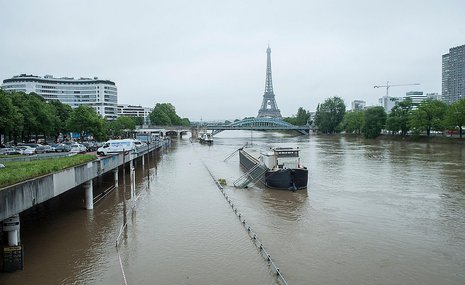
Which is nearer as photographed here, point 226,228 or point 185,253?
point 185,253

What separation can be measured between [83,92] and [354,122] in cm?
12064

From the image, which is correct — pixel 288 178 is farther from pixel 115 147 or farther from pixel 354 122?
pixel 354 122

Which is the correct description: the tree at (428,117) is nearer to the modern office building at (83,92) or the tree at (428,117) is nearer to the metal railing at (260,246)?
the metal railing at (260,246)

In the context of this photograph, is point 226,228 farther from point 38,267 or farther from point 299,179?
point 299,179

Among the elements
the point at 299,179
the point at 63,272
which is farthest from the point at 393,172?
the point at 63,272

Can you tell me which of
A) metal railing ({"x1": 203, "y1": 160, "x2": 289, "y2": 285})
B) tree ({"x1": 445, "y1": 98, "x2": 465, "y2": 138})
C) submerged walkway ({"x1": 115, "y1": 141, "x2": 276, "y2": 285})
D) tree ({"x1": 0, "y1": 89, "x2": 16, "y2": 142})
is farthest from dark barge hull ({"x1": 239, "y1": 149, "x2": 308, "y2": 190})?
tree ({"x1": 445, "y1": 98, "x2": 465, "y2": 138})

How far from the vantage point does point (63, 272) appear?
14641mm

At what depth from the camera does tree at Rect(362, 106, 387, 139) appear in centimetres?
10056

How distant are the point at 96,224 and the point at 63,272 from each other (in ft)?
20.6

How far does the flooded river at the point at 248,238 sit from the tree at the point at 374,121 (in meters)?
70.9

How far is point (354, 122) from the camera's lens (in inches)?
4660

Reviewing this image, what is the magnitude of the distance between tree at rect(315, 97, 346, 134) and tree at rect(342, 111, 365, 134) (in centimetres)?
607

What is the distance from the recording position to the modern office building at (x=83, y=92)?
170 metres

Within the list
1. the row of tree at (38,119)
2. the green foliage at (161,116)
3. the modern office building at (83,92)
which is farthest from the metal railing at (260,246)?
the modern office building at (83,92)
